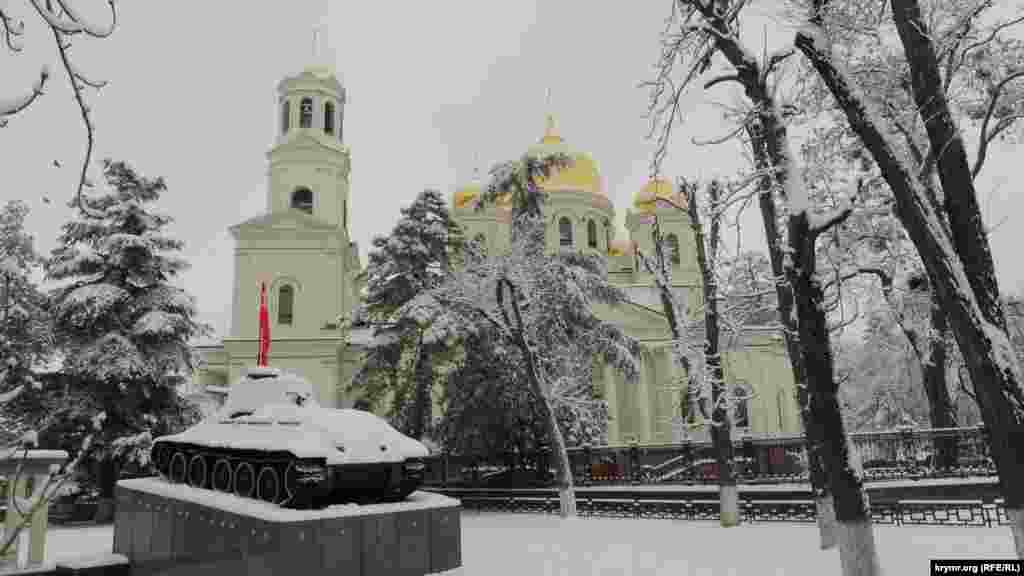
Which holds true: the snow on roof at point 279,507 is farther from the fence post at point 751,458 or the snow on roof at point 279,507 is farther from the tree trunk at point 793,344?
the fence post at point 751,458

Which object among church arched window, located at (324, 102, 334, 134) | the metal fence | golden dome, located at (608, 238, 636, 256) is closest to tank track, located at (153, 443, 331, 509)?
the metal fence

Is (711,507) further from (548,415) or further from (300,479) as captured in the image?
(300,479)

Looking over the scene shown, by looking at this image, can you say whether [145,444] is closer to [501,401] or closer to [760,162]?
[501,401]

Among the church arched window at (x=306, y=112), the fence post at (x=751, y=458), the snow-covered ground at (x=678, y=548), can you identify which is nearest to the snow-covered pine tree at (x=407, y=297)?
the snow-covered ground at (x=678, y=548)

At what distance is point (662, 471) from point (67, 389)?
1545 cm

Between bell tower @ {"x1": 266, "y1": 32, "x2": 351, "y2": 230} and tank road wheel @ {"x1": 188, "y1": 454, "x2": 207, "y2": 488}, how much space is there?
22.4 metres

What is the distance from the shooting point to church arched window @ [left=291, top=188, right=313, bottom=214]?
100.0 feet

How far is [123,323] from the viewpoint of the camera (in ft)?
56.2

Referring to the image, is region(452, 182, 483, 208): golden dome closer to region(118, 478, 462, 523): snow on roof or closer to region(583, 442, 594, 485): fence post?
region(583, 442, 594, 485): fence post

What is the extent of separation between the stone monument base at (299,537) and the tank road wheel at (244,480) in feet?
0.50

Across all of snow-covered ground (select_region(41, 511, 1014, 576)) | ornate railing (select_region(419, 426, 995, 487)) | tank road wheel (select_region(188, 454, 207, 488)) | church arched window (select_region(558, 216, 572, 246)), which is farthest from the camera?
church arched window (select_region(558, 216, 572, 246))

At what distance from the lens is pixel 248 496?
6.52m

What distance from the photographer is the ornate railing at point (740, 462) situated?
1298 cm

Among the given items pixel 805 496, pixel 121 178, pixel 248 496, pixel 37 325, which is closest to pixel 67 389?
pixel 37 325
